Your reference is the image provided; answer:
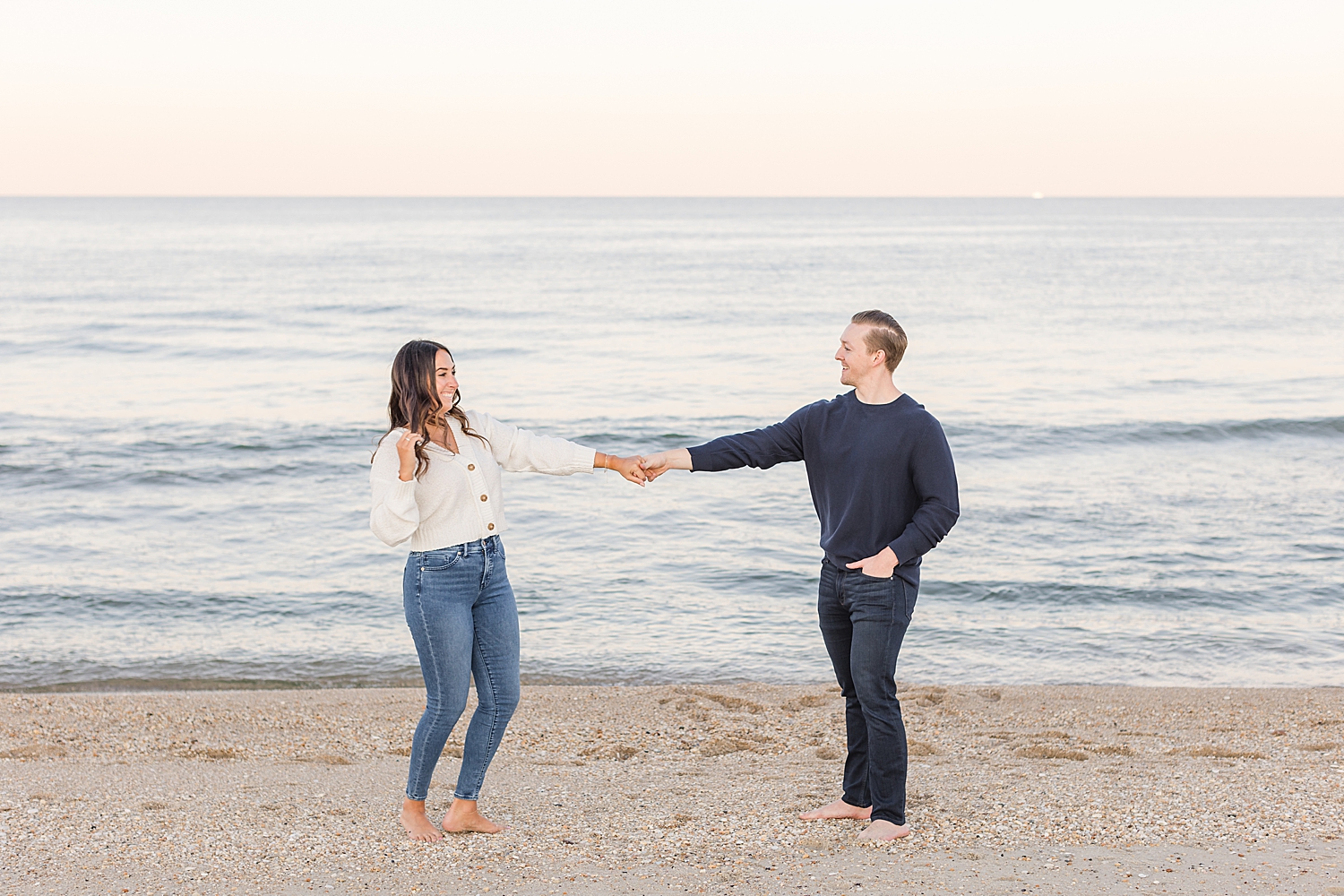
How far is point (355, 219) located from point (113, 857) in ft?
528

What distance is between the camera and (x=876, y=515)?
461cm

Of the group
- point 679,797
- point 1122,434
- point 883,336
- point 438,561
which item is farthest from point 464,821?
point 1122,434

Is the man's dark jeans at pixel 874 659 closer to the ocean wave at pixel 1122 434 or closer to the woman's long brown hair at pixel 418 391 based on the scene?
the woman's long brown hair at pixel 418 391

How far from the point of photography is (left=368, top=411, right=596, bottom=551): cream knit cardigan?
176 inches

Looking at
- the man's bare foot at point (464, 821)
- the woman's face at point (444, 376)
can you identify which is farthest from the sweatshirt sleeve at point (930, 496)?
the man's bare foot at point (464, 821)

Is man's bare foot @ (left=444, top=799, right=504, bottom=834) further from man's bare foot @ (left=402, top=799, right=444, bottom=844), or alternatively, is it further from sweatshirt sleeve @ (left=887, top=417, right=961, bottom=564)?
sweatshirt sleeve @ (left=887, top=417, right=961, bottom=564)

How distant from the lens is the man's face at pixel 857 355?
458 centimetres

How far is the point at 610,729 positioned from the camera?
7.55 metres

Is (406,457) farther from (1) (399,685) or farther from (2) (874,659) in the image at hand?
(1) (399,685)

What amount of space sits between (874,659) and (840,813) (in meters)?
0.91

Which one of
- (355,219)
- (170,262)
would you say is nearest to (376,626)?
(170,262)

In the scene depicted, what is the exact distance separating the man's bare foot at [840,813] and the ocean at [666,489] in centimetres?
422

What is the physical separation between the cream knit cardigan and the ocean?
488cm

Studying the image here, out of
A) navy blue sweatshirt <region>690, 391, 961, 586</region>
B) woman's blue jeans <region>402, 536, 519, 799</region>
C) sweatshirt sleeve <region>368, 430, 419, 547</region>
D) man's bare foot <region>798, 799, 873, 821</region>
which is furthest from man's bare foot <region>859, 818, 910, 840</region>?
sweatshirt sleeve <region>368, 430, 419, 547</region>
